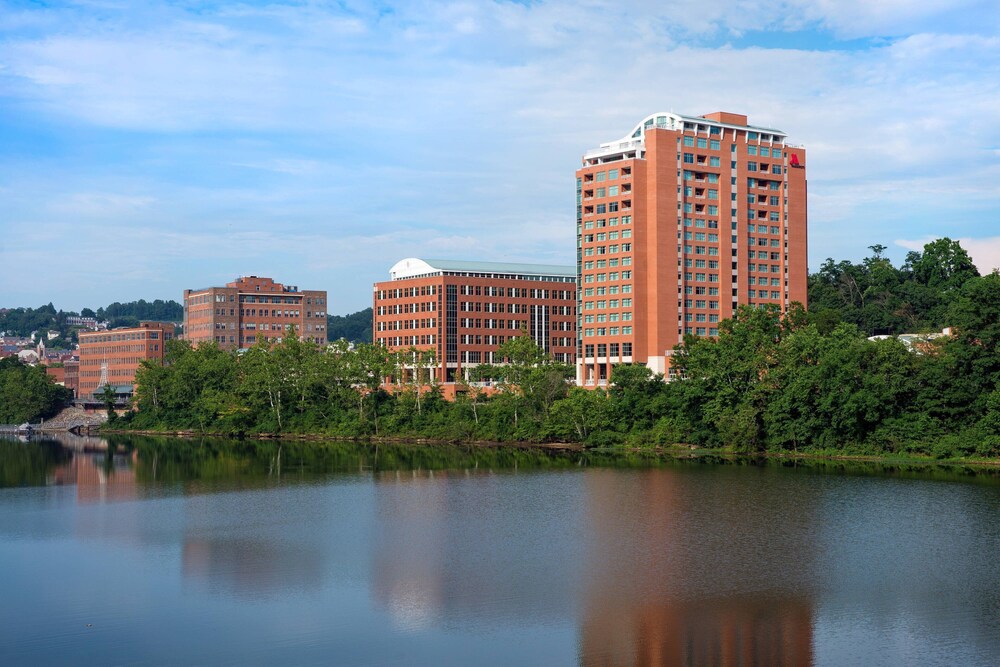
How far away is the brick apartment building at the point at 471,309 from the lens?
163m

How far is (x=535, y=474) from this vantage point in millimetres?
80000

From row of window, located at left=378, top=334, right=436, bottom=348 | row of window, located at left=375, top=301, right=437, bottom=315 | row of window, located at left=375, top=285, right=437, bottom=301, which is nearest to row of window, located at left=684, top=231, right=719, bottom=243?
row of window, located at left=375, top=285, right=437, bottom=301

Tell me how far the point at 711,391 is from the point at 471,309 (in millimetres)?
71542

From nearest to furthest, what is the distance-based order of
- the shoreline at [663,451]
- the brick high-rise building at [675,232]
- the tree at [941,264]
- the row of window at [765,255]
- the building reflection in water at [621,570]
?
the building reflection in water at [621,570] → the shoreline at [663,451] → the brick high-rise building at [675,232] → the row of window at [765,255] → the tree at [941,264]

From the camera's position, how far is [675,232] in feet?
453

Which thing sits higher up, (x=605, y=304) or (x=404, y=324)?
(x=605, y=304)

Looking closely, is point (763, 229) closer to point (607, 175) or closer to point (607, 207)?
point (607, 207)

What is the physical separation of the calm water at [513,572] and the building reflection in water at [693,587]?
0.13 meters

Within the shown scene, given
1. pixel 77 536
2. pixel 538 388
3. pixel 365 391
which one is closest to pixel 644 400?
pixel 538 388

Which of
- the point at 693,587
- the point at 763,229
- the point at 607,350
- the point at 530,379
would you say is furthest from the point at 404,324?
the point at 693,587

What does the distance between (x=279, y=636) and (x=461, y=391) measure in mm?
91334

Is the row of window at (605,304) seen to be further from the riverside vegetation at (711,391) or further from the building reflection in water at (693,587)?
the building reflection in water at (693,587)

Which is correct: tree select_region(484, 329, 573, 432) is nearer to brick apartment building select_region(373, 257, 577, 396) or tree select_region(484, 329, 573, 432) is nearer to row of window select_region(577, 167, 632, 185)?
row of window select_region(577, 167, 632, 185)

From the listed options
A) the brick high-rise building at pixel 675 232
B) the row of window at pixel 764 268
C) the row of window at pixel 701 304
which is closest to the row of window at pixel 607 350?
the brick high-rise building at pixel 675 232
